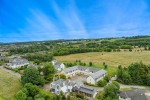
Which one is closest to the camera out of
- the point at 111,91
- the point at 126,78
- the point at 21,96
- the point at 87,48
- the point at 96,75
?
the point at 21,96

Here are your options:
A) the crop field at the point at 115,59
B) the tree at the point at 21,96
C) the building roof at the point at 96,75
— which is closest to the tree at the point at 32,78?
the tree at the point at 21,96

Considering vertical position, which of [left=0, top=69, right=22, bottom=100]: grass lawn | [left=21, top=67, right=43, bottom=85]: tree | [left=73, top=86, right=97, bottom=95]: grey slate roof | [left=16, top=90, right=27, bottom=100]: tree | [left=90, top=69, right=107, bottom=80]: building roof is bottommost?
[left=0, top=69, right=22, bottom=100]: grass lawn

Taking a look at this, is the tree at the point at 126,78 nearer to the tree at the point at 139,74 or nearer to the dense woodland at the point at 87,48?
the tree at the point at 139,74

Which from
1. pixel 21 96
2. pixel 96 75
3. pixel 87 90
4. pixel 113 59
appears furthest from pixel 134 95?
pixel 113 59

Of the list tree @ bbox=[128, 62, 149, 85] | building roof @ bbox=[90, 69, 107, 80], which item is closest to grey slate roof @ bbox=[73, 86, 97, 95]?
building roof @ bbox=[90, 69, 107, 80]

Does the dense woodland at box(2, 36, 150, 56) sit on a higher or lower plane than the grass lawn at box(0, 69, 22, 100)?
higher

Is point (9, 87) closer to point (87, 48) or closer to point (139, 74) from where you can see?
point (139, 74)

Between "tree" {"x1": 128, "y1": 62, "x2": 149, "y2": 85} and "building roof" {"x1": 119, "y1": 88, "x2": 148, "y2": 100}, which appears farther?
"tree" {"x1": 128, "y1": 62, "x2": 149, "y2": 85}

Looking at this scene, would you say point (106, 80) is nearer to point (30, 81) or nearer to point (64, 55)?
point (30, 81)

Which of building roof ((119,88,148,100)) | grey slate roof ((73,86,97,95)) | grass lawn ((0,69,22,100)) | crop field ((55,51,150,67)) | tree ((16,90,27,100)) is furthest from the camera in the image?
crop field ((55,51,150,67))

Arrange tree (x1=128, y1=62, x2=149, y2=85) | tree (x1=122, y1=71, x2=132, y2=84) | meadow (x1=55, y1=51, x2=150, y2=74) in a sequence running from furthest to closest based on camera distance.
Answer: meadow (x1=55, y1=51, x2=150, y2=74), tree (x1=122, y1=71, x2=132, y2=84), tree (x1=128, y1=62, x2=149, y2=85)

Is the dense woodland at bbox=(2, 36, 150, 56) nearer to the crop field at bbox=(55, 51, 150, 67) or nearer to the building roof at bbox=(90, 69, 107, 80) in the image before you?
the crop field at bbox=(55, 51, 150, 67)
